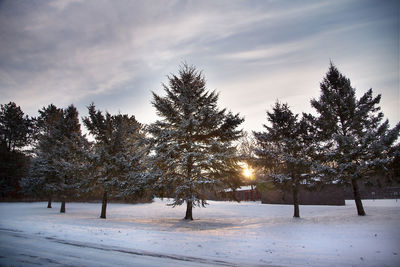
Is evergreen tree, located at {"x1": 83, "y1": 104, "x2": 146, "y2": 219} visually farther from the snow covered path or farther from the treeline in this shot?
the snow covered path


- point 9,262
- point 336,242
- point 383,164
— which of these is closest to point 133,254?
point 9,262

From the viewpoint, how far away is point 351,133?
15094 mm

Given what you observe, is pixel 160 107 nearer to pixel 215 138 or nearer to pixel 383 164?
pixel 215 138

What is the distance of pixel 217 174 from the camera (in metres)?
14.9

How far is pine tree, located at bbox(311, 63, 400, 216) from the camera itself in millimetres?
13352

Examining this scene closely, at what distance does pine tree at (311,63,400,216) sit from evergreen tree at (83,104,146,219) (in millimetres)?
13618

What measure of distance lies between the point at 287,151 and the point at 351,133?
4.50 m

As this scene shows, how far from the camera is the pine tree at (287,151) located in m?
15.6

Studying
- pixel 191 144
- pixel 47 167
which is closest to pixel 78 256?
pixel 191 144

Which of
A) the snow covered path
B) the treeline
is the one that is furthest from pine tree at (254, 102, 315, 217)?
the snow covered path

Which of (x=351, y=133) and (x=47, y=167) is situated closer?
(x=351, y=133)

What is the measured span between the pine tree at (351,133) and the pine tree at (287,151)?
1.25 meters

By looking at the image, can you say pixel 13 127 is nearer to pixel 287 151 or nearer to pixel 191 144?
pixel 191 144

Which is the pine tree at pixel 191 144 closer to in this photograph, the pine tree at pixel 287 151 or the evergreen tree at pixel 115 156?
the evergreen tree at pixel 115 156
